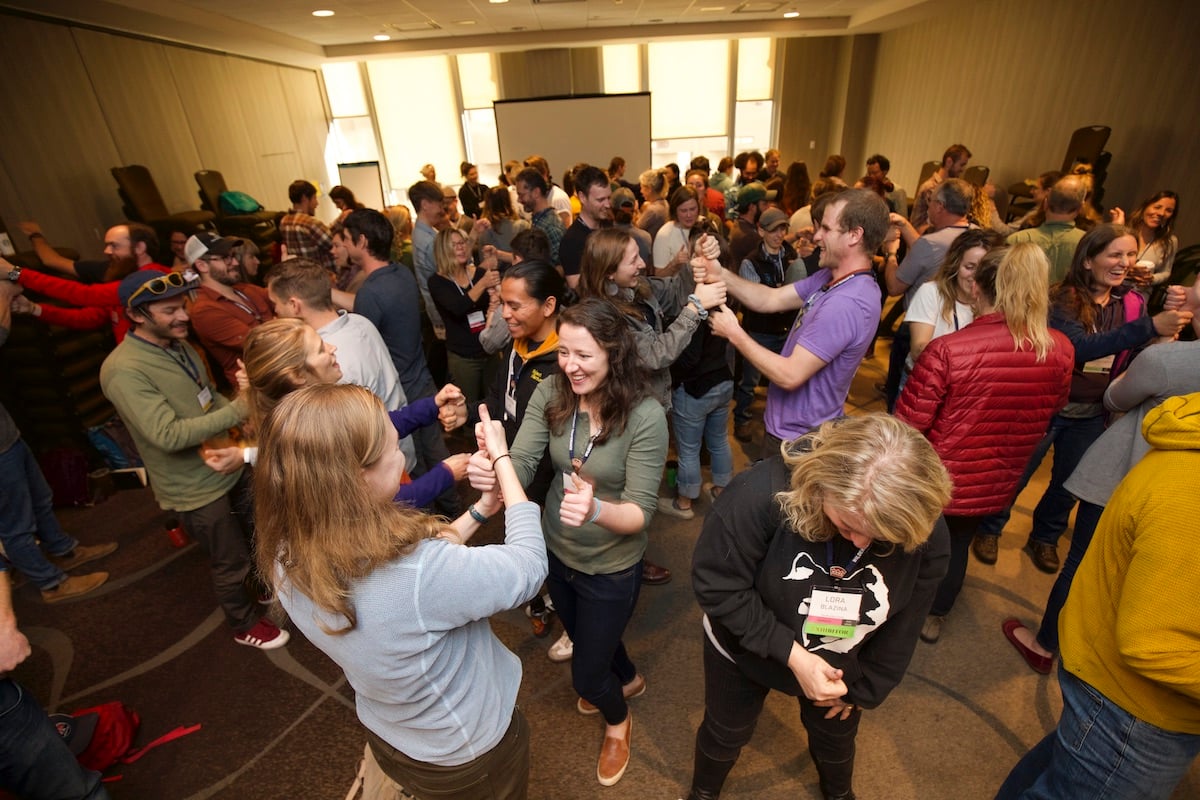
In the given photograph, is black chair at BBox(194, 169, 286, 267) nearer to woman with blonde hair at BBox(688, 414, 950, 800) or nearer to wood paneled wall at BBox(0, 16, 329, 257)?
wood paneled wall at BBox(0, 16, 329, 257)

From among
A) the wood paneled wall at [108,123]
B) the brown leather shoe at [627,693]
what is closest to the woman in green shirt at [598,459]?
the brown leather shoe at [627,693]

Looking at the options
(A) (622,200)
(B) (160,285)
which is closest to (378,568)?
(B) (160,285)

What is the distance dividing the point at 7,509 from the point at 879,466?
3746 millimetres

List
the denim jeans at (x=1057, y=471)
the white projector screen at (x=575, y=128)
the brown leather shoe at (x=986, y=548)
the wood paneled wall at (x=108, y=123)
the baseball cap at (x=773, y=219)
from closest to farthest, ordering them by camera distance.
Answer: the denim jeans at (x=1057, y=471)
the brown leather shoe at (x=986, y=548)
the baseball cap at (x=773, y=219)
the wood paneled wall at (x=108, y=123)
the white projector screen at (x=575, y=128)

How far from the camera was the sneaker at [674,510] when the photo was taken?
3.22 m

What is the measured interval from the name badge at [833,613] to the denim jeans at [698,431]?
170 centimetres

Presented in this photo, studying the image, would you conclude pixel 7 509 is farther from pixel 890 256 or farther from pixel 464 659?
pixel 890 256

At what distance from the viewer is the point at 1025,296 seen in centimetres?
179

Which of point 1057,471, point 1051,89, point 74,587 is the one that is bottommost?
point 74,587

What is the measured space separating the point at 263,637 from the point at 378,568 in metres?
2.14

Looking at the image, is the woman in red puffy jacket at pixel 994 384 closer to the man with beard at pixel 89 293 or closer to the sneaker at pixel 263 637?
the sneaker at pixel 263 637

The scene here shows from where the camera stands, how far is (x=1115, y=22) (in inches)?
237

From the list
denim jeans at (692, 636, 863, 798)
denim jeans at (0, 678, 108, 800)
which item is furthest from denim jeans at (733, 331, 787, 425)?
denim jeans at (0, 678, 108, 800)

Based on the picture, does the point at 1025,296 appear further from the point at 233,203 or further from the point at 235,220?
the point at 233,203
